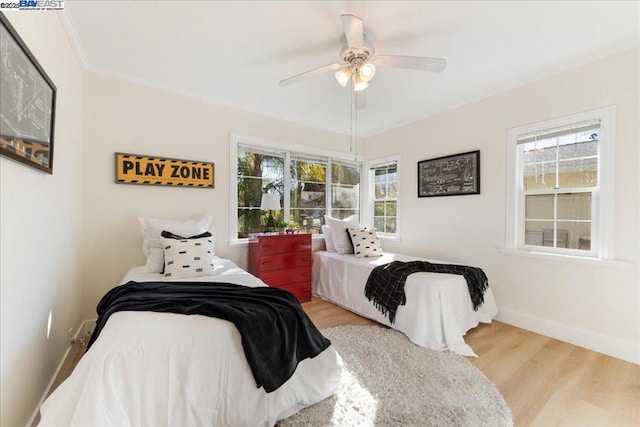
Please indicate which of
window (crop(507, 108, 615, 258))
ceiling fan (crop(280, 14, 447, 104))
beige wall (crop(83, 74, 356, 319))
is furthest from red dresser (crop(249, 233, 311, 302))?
window (crop(507, 108, 615, 258))

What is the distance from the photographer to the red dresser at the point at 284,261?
321 centimetres

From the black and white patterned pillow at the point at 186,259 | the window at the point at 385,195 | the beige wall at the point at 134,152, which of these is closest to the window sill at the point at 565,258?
the window at the point at 385,195

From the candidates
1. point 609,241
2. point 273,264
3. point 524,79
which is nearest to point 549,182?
point 609,241

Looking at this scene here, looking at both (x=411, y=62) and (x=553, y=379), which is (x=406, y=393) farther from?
(x=411, y=62)

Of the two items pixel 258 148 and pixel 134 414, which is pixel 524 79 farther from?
pixel 134 414

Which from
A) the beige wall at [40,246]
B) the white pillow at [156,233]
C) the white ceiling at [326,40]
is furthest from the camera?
the white pillow at [156,233]

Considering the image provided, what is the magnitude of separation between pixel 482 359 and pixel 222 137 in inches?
137

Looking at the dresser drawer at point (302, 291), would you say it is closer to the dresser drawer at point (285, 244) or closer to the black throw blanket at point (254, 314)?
the dresser drawer at point (285, 244)

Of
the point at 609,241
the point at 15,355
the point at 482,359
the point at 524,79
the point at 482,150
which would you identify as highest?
the point at 524,79

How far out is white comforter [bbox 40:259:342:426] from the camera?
43.5 inches

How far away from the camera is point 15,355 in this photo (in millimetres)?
1259

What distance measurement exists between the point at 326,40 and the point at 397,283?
218cm

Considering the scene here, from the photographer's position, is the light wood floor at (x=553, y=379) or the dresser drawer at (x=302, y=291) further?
the dresser drawer at (x=302, y=291)

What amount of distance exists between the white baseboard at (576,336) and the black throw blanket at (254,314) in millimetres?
2280
